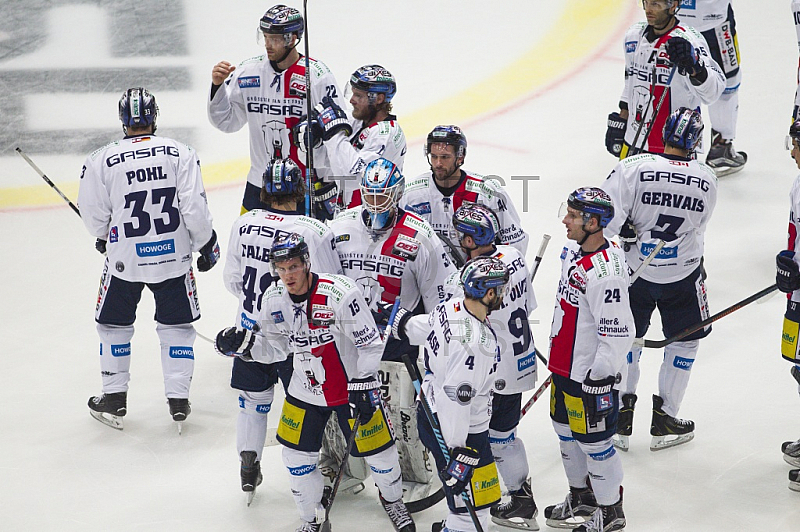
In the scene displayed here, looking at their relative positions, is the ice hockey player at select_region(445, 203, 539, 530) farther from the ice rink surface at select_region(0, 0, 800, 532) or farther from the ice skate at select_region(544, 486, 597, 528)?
the ice rink surface at select_region(0, 0, 800, 532)

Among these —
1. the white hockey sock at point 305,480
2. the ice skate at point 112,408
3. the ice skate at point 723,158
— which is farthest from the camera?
the ice skate at point 723,158

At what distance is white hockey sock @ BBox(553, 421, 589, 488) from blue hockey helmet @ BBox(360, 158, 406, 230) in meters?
1.25

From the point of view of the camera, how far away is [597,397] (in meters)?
4.72

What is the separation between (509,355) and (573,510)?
0.86m

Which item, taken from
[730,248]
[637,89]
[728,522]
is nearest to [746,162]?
[730,248]

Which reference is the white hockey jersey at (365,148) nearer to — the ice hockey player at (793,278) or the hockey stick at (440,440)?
the hockey stick at (440,440)

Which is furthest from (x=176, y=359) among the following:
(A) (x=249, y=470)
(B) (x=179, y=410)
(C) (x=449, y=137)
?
(C) (x=449, y=137)

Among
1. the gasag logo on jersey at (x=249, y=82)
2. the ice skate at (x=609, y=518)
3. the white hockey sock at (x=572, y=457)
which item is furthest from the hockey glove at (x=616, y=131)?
the ice skate at (x=609, y=518)

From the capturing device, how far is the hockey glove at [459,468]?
170 inches

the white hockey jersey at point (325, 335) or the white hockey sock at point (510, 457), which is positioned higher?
the white hockey jersey at point (325, 335)

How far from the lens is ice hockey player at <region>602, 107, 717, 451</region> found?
545 centimetres

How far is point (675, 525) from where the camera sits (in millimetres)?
5137

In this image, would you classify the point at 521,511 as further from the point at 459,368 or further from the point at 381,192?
the point at 381,192

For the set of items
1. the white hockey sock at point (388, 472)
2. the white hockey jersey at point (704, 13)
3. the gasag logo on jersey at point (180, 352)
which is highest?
the white hockey jersey at point (704, 13)
